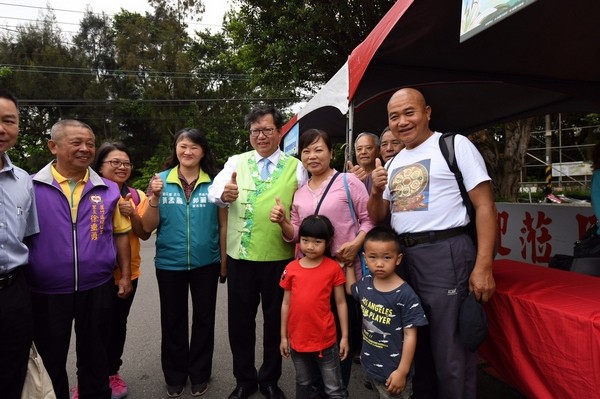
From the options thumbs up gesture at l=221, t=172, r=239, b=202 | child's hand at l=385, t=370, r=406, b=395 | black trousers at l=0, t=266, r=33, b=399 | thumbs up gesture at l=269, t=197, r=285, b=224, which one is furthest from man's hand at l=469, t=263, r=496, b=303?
black trousers at l=0, t=266, r=33, b=399

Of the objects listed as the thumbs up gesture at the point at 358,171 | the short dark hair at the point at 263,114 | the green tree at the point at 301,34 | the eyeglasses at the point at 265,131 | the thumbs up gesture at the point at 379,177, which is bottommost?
the thumbs up gesture at the point at 379,177

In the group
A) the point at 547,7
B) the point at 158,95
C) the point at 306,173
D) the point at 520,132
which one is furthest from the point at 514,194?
the point at 158,95

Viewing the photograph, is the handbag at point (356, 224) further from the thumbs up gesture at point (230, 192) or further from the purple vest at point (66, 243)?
the purple vest at point (66, 243)

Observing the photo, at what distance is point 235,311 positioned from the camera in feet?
8.64

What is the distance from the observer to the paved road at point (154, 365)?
2836 mm

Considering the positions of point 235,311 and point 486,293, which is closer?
point 486,293

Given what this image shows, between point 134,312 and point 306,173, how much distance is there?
323 cm

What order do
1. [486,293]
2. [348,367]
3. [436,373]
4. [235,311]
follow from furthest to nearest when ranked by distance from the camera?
[235,311], [348,367], [436,373], [486,293]

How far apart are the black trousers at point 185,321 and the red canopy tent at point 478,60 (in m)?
1.59

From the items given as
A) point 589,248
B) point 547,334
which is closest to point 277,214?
point 547,334

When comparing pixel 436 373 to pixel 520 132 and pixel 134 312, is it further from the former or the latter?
pixel 520 132

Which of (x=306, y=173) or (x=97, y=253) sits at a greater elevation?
(x=306, y=173)

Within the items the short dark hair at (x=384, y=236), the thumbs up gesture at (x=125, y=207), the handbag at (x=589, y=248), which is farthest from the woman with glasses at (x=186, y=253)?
the handbag at (x=589, y=248)

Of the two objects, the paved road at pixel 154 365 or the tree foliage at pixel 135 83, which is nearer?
the paved road at pixel 154 365
